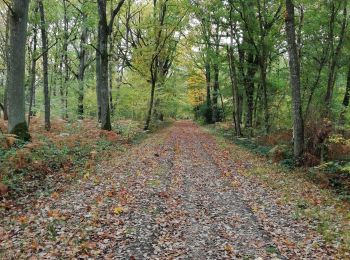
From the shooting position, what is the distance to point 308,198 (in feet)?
29.2

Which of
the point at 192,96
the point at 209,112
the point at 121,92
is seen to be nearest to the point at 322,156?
the point at 121,92

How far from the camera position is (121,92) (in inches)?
1214

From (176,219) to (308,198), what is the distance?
3.96m

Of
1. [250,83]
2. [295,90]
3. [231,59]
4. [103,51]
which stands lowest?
[295,90]

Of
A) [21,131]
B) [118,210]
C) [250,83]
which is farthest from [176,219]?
[250,83]

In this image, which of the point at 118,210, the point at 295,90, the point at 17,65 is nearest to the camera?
the point at 118,210

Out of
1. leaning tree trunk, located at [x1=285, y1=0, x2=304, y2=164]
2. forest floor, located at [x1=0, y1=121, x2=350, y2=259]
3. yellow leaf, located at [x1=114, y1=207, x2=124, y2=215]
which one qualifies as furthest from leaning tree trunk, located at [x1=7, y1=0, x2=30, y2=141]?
leaning tree trunk, located at [x1=285, y1=0, x2=304, y2=164]

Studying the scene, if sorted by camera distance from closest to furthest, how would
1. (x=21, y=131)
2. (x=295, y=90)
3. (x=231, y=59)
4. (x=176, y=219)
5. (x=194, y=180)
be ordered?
1. (x=176, y=219)
2. (x=194, y=180)
3. (x=21, y=131)
4. (x=295, y=90)
5. (x=231, y=59)

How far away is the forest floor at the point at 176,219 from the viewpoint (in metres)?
5.77

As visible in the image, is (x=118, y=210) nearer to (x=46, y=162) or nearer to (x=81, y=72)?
(x=46, y=162)

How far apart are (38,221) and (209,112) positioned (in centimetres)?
3573

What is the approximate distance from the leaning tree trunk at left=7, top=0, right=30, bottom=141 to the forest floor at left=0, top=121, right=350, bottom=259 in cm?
348

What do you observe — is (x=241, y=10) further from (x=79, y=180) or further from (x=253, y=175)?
(x=79, y=180)

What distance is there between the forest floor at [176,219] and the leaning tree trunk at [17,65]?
137 inches
